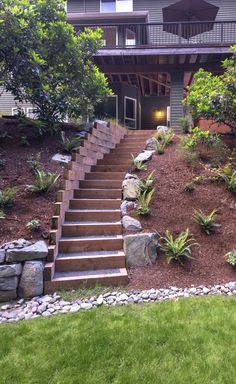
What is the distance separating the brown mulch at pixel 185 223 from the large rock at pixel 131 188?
379 mm

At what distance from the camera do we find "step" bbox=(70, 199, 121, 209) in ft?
17.7

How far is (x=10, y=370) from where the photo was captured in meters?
2.39

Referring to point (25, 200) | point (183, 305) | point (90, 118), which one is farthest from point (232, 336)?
point (90, 118)

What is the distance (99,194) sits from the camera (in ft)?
19.1

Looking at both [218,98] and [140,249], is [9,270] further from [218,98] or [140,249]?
[218,98]

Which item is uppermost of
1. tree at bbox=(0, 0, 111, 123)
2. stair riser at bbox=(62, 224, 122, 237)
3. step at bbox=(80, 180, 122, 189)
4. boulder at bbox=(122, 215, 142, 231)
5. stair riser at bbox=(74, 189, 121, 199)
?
tree at bbox=(0, 0, 111, 123)

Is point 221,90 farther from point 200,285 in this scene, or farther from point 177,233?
point 200,285

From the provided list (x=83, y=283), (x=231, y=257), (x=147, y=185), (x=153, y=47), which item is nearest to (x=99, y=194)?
(x=147, y=185)

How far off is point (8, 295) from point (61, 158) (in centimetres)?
305

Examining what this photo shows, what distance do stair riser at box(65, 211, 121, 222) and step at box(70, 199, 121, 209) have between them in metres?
0.34

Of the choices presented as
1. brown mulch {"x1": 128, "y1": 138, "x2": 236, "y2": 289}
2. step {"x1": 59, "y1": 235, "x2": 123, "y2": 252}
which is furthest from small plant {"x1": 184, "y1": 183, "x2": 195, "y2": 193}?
step {"x1": 59, "y1": 235, "x2": 123, "y2": 252}

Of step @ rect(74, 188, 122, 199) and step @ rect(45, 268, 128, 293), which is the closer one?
step @ rect(45, 268, 128, 293)

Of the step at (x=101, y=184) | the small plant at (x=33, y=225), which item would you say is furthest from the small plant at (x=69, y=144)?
the small plant at (x=33, y=225)

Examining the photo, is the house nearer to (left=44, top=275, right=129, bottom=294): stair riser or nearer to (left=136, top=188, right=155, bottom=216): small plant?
(left=136, top=188, right=155, bottom=216): small plant
